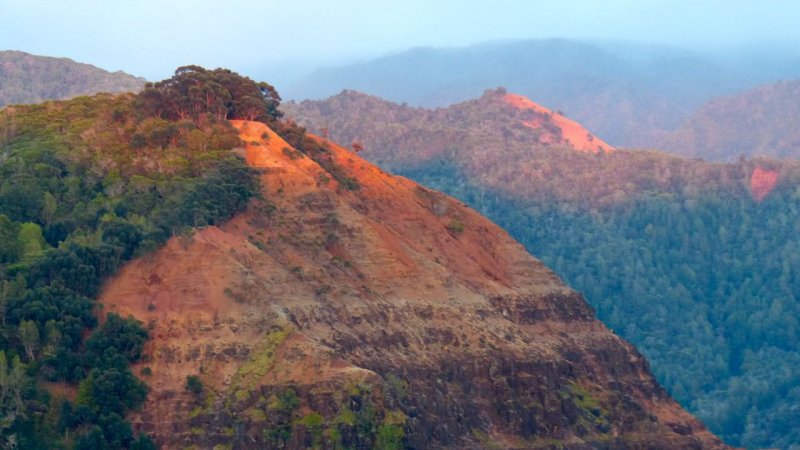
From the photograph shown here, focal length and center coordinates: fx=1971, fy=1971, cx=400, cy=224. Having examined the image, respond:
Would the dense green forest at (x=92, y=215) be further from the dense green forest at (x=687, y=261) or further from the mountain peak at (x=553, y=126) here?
the mountain peak at (x=553, y=126)

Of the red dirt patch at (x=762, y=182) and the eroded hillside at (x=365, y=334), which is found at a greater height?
the eroded hillside at (x=365, y=334)

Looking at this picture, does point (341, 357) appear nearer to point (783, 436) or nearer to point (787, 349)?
point (783, 436)

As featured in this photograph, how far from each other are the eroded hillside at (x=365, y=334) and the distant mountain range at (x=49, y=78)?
78681 mm

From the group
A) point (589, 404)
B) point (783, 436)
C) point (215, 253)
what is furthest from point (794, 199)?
point (215, 253)

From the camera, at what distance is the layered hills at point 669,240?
129m

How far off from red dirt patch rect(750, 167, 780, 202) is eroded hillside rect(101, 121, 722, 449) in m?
58.5

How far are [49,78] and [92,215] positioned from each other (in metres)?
95.0

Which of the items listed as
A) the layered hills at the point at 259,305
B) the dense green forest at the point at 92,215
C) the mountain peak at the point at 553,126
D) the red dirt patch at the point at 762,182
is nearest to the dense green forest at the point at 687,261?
the red dirt patch at the point at 762,182

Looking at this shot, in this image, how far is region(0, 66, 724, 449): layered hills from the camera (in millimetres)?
71750

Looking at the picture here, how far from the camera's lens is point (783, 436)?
393 ft

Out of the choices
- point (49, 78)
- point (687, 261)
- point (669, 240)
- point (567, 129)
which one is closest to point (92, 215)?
point (687, 261)

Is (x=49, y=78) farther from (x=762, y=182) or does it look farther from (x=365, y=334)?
(x=365, y=334)

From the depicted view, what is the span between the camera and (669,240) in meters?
146

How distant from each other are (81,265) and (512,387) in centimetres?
1863
